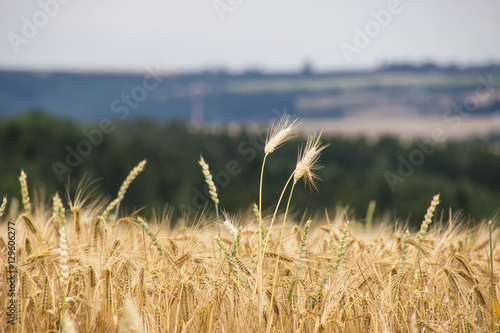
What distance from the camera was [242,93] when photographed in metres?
158

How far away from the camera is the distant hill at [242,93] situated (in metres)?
152

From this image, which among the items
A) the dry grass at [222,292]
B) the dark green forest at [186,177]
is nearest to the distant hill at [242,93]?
the dark green forest at [186,177]

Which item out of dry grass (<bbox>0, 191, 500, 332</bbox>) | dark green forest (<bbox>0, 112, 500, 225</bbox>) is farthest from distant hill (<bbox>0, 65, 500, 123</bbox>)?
dry grass (<bbox>0, 191, 500, 332</bbox>)

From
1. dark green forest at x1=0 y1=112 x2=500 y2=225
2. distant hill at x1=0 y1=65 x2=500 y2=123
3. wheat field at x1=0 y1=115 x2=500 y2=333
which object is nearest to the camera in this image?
wheat field at x1=0 y1=115 x2=500 y2=333

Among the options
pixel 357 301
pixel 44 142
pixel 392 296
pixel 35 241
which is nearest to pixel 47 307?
pixel 35 241

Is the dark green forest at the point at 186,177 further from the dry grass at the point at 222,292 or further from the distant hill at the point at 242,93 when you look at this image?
the distant hill at the point at 242,93

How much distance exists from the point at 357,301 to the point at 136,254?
1.46 meters

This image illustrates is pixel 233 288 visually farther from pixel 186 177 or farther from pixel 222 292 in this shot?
pixel 186 177

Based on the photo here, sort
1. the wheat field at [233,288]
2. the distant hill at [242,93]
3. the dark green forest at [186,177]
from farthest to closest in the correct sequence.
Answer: the distant hill at [242,93] → the dark green forest at [186,177] → the wheat field at [233,288]

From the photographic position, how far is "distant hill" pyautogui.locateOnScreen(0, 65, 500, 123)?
5965 inches

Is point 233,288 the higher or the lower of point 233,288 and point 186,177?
the lower

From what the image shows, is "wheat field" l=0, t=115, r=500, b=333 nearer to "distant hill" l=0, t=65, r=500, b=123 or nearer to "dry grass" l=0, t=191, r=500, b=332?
"dry grass" l=0, t=191, r=500, b=332

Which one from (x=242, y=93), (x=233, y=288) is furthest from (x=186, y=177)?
(x=242, y=93)

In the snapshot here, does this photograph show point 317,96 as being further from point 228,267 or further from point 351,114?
point 228,267
